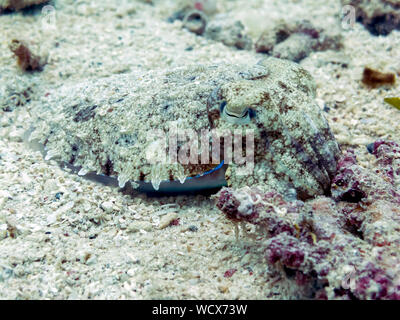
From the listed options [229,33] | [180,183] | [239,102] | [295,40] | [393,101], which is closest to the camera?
[239,102]

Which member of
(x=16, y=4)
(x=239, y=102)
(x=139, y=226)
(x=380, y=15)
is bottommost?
(x=139, y=226)

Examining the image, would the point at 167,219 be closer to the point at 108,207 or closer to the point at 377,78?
the point at 108,207

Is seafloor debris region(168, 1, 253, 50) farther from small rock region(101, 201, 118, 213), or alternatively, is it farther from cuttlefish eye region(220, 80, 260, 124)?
small rock region(101, 201, 118, 213)

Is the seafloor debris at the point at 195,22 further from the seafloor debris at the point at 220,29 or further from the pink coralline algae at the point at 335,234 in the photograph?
the pink coralline algae at the point at 335,234

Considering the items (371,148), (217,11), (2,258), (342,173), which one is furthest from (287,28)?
(2,258)

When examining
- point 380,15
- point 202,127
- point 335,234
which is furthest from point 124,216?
point 380,15

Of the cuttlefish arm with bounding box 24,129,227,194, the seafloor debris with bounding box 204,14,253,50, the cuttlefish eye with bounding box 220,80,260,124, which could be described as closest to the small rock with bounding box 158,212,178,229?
the cuttlefish arm with bounding box 24,129,227,194

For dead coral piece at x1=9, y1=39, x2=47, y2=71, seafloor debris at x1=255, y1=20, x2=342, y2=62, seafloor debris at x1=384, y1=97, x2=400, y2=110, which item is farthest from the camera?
seafloor debris at x1=255, y1=20, x2=342, y2=62

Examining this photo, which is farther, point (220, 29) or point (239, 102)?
point (220, 29)
